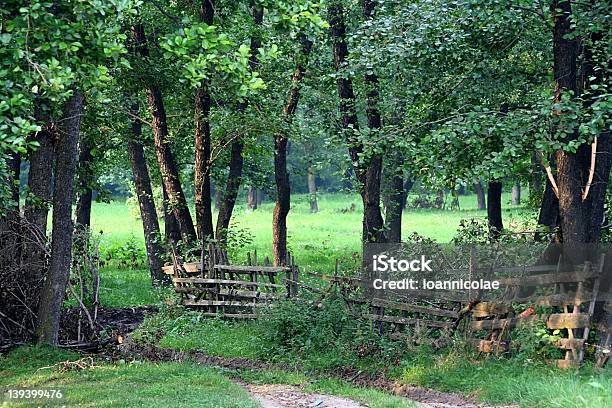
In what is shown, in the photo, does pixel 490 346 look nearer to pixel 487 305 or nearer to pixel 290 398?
pixel 487 305


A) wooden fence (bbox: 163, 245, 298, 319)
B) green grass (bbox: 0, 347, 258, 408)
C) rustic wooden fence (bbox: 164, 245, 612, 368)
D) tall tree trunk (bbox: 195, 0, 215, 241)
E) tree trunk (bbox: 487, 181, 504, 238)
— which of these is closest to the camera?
green grass (bbox: 0, 347, 258, 408)

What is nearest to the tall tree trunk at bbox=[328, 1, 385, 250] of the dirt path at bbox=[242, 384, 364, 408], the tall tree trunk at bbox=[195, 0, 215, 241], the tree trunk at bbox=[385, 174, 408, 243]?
the tree trunk at bbox=[385, 174, 408, 243]

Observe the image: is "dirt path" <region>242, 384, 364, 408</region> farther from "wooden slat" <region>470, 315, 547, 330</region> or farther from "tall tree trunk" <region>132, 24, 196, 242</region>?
"tall tree trunk" <region>132, 24, 196, 242</region>

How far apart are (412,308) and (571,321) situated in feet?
8.23

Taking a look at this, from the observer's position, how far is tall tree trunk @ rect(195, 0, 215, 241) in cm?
1881

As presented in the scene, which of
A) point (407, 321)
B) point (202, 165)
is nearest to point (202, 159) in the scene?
point (202, 165)

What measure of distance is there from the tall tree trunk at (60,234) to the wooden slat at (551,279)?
683cm

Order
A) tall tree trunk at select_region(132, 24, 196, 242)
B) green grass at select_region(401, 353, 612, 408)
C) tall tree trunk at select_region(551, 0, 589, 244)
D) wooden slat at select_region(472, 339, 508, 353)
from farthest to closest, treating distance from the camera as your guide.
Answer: tall tree trunk at select_region(132, 24, 196, 242)
tall tree trunk at select_region(551, 0, 589, 244)
wooden slat at select_region(472, 339, 508, 353)
green grass at select_region(401, 353, 612, 408)

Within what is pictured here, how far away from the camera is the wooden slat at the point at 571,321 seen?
420 inches

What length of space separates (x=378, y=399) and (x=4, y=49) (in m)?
5.74

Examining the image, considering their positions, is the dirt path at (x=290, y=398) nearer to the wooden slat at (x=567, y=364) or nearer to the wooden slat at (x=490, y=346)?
the wooden slat at (x=490, y=346)

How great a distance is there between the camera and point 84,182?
19.0m

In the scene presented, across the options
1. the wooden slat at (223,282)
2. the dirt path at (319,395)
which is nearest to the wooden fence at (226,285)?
→ the wooden slat at (223,282)

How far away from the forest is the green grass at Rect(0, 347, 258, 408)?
0.06m
